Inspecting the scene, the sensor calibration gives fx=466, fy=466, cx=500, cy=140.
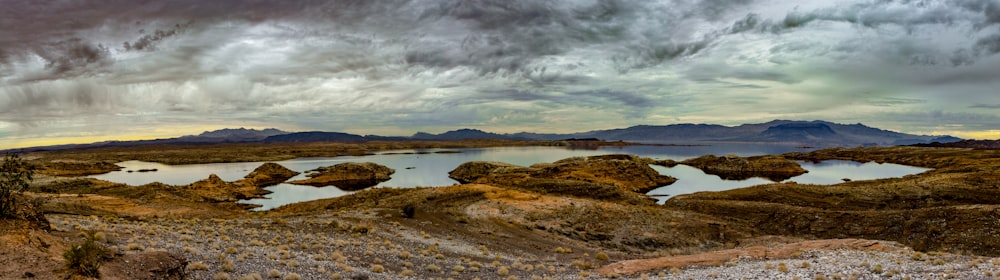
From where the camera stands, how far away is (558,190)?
53188 mm

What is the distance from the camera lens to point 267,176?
85.4m

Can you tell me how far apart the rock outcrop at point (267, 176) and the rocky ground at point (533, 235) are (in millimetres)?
21518

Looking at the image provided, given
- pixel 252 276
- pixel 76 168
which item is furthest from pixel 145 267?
pixel 76 168

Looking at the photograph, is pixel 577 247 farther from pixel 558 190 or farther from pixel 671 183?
pixel 671 183

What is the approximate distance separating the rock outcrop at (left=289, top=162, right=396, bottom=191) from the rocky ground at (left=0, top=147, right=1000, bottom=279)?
78.4ft

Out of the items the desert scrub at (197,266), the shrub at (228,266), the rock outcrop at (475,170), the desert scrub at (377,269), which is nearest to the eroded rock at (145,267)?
the desert scrub at (197,266)

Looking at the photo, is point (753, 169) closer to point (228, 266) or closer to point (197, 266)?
point (228, 266)

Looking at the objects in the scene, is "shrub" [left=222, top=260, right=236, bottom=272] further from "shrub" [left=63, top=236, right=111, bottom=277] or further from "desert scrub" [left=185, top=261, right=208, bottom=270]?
"shrub" [left=63, top=236, right=111, bottom=277]

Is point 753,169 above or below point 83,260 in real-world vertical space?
below

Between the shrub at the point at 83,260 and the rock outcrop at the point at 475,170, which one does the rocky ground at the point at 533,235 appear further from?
the rock outcrop at the point at 475,170

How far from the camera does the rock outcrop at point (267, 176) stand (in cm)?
7878

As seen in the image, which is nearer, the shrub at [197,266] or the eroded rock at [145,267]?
the eroded rock at [145,267]

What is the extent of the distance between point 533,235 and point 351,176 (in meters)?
65.9

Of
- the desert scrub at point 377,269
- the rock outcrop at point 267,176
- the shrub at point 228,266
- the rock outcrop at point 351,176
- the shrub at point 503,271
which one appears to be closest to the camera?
the shrub at point 228,266
